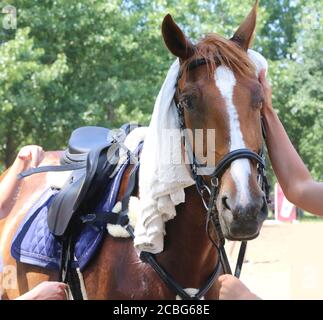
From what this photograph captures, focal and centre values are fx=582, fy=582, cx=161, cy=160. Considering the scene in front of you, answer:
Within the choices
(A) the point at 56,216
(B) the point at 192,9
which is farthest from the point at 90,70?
(A) the point at 56,216

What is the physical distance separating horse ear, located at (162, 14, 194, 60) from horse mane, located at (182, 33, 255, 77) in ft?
0.13

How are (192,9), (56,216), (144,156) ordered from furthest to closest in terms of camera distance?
1. (192,9)
2. (56,216)
3. (144,156)

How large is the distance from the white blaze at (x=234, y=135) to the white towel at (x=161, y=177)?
292mm

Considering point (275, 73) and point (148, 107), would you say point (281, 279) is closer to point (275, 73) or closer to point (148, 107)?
point (148, 107)

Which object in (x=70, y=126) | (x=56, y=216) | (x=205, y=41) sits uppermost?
(x=205, y=41)

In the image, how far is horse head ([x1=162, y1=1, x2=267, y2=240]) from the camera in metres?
2.24

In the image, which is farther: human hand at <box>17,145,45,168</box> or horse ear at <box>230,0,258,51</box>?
human hand at <box>17,145,45,168</box>

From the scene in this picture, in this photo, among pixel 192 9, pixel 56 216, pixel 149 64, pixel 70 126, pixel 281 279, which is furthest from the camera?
pixel 192 9

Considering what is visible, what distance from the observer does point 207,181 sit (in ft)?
8.13

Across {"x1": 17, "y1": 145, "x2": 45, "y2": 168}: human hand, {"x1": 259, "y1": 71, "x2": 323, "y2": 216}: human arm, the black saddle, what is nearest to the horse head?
{"x1": 259, "y1": 71, "x2": 323, "y2": 216}: human arm

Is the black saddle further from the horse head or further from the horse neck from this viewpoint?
the horse head

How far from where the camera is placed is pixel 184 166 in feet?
8.53

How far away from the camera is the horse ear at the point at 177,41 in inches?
103

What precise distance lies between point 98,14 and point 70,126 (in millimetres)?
2592
